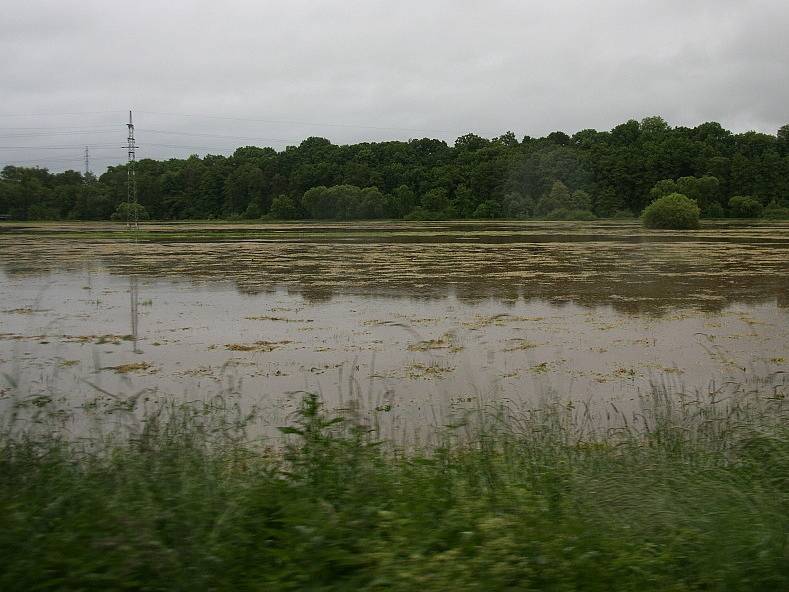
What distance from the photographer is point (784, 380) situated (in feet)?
28.2

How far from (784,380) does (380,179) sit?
96722mm

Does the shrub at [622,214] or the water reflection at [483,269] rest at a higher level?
the shrub at [622,214]

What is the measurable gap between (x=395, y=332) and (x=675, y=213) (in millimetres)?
46162

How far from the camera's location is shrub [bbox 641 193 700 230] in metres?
53.5

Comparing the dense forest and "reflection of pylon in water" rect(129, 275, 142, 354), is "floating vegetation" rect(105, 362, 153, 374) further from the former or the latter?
the dense forest

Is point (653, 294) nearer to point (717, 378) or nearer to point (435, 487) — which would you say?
point (717, 378)

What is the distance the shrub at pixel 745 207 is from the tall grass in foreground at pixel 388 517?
83.3 meters

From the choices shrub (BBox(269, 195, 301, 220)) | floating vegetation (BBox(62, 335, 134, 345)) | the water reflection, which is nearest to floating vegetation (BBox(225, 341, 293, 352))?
floating vegetation (BBox(62, 335, 134, 345))

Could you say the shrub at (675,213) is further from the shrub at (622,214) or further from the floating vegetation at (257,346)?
the floating vegetation at (257,346)

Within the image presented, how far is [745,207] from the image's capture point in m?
81.5

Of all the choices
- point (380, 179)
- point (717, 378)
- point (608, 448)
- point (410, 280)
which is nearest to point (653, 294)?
point (410, 280)

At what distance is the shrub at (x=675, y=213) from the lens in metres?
53.5

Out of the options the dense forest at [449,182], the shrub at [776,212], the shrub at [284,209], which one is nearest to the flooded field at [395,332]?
the shrub at [776,212]

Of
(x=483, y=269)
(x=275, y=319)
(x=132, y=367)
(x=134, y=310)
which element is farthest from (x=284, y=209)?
(x=132, y=367)
